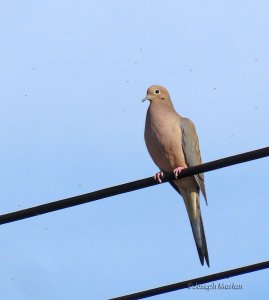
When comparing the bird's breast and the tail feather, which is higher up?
the bird's breast

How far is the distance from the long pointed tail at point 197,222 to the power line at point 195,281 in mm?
2540

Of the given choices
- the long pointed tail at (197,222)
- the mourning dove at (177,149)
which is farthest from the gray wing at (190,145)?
the long pointed tail at (197,222)

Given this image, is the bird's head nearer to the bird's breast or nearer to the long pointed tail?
the bird's breast

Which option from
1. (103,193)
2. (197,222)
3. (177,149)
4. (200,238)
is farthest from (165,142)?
(103,193)

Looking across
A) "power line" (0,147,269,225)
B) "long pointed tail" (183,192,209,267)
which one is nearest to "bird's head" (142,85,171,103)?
"long pointed tail" (183,192,209,267)

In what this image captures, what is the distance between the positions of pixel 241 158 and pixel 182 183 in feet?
11.6

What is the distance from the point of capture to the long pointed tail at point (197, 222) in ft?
28.2

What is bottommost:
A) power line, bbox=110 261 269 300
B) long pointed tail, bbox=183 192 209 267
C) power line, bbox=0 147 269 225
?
power line, bbox=110 261 269 300

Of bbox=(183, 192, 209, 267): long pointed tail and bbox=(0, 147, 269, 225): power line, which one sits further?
bbox=(183, 192, 209, 267): long pointed tail

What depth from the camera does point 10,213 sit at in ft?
19.7

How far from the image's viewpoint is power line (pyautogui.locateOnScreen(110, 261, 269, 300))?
19.0ft

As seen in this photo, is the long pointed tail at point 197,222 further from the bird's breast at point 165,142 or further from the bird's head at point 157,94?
the bird's head at point 157,94

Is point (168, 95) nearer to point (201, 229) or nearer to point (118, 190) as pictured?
point (201, 229)

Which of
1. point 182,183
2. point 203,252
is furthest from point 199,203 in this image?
point 203,252
